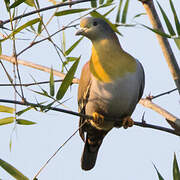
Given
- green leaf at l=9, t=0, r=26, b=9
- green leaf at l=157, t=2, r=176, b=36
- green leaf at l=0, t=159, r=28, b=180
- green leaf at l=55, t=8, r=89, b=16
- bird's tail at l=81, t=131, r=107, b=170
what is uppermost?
green leaf at l=9, t=0, r=26, b=9

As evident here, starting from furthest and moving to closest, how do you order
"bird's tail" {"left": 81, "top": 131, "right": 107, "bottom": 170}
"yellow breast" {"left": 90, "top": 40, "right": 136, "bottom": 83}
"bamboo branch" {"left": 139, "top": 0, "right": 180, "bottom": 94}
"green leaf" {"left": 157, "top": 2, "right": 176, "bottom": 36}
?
"bird's tail" {"left": 81, "top": 131, "right": 107, "bottom": 170} → "yellow breast" {"left": 90, "top": 40, "right": 136, "bottom": 83} → "bamboo branch" {"left": 139, "top": 0, "right": 180, "bottom": 94} → "green leaf" {"left": 157, "top": 2, "right": 176, "bottom": 36}

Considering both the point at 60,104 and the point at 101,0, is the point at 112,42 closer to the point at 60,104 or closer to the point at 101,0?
the point at 101,0

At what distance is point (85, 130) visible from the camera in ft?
12.6

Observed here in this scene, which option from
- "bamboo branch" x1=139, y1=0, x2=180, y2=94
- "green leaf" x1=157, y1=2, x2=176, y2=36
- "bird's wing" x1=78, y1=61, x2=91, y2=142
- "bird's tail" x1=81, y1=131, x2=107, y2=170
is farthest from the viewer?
"bird's tail" x1=81, y1=131, x2=107, y2=170

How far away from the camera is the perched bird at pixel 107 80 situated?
3.17m

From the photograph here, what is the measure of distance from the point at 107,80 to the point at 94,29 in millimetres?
519

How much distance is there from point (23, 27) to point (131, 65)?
1.00 metres

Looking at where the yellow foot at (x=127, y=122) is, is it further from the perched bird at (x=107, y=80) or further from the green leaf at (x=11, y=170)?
the green leaf at (x=11, y=170)

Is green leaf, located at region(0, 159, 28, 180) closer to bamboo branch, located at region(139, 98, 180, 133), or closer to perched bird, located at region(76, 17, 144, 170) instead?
perched bird, located at region(76, 17, 144, 170)

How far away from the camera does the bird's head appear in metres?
3.32

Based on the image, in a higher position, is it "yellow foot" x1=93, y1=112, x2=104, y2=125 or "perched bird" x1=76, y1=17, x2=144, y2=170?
"perched bird" x1=76, y1=17, x2=144, y2=170

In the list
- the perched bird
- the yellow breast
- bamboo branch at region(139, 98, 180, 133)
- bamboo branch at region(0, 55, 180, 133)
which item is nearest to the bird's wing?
the perched bird

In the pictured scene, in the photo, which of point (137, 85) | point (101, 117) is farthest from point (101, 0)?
point (101, 117)

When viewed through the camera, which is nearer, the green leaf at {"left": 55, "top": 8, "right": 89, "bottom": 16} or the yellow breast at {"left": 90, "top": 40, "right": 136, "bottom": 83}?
the green leaf at {"left": 55, "top": 8, "right": 89, "bottom": 16}
